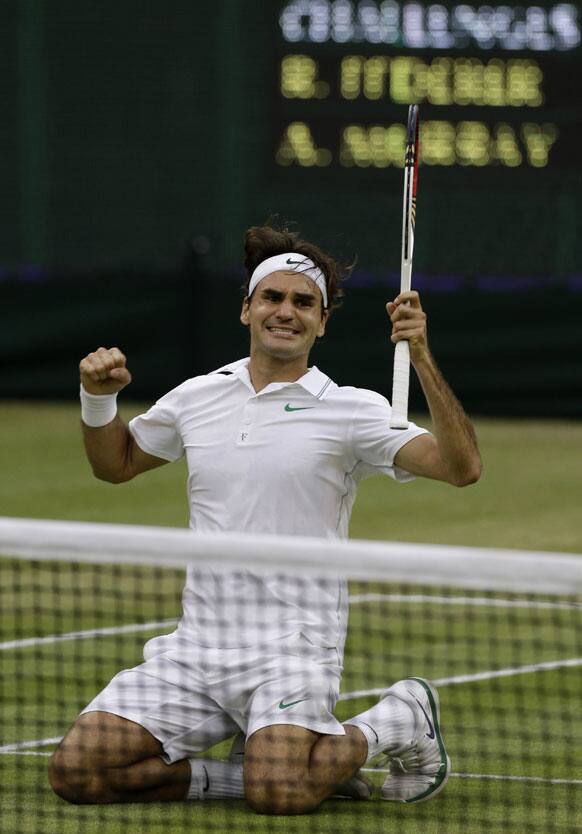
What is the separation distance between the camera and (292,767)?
5.14 meters

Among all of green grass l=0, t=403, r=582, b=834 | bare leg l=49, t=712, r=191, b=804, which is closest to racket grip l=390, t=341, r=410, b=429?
green grass l=0, t=403, r=582, b=834

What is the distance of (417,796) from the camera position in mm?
5367

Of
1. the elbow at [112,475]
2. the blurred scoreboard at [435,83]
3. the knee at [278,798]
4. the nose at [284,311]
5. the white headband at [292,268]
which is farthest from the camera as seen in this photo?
the blurred scoreboard at [435,83]

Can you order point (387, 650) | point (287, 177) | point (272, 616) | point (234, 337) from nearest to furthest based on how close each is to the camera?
point (272, 616) < point (387, 650) < point (287, 177) < point (234, 337)

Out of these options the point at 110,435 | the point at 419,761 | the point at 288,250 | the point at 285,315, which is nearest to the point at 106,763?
the point at 419,761

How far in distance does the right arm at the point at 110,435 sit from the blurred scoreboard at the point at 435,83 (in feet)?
34.9

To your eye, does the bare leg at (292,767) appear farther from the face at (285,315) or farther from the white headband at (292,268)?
the white headband at (292,268)

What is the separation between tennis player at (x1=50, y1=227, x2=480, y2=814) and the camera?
17.1 ft

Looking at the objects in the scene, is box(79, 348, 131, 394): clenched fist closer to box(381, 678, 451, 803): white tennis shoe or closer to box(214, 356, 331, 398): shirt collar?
box(214, 356, 331, 398): shirt collar

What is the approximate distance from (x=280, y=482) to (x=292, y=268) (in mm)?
679

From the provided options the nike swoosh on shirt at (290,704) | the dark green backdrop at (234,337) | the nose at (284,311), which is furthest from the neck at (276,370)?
the dark green backdrop at (234,337)

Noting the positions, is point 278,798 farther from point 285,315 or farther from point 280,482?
point 285,315

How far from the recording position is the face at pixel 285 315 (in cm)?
559

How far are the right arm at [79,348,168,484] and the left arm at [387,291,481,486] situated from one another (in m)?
0.87
